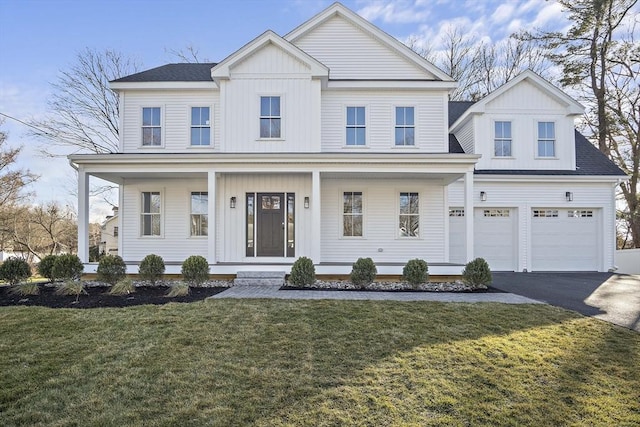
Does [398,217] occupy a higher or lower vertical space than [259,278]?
higher

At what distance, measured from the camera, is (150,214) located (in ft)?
38.8

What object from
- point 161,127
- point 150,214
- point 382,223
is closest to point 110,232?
point 150,214

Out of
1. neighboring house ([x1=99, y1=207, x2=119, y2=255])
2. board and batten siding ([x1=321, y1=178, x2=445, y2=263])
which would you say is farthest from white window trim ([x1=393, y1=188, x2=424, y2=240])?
neighboring house ([x1=99, y1=207, x2=119, y2=255])

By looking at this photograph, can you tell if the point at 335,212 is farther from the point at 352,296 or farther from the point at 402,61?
the point at 402,61

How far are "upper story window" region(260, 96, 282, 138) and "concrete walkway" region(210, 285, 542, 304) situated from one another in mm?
4946

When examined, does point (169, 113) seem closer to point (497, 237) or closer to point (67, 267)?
point (67, 267)

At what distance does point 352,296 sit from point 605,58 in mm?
17919

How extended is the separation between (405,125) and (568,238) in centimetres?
716

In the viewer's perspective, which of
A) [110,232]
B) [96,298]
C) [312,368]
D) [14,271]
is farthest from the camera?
[110,232]

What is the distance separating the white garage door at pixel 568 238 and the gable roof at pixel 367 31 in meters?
6.21

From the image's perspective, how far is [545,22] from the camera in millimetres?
17922

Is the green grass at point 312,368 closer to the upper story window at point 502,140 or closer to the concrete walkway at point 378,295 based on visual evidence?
the concrete walkway at point 378,295

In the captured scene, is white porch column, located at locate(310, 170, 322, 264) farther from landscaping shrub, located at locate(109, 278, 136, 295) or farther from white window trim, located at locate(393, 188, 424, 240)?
landscaping shrub, located at locate(109, 278, 136, 295)

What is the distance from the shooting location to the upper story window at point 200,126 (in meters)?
11.8
